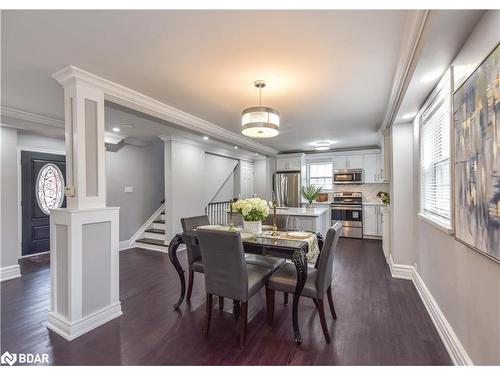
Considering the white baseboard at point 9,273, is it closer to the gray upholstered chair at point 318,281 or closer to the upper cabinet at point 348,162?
the gray upholstered chair at point 318,281

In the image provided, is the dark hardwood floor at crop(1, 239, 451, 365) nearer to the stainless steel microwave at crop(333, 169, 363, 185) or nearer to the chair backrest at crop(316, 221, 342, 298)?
the chair backrest at crop(316, 221, 342, 298)

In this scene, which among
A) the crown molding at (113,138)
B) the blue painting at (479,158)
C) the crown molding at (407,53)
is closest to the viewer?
the blue painting at (479,158)

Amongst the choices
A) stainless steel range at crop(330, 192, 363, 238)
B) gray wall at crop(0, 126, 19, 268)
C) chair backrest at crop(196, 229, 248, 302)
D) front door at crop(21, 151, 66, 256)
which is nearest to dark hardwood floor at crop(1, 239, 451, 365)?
chair backrest at crop(196, 229, 248, 302)

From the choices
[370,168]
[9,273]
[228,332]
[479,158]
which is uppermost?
[370,168]

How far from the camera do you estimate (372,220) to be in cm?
643

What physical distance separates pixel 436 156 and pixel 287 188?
16.1 ft

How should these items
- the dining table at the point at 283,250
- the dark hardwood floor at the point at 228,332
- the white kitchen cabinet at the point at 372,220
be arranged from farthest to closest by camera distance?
the white kitchen cabinet at the point at 372,220 < the dining table at the point at 283,250 < the dark hardwood floor at the point at 228,332

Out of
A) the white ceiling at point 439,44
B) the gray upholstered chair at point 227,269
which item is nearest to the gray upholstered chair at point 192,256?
the gray upholstered chair at point 227,269

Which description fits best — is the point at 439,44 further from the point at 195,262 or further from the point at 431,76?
the point at 195,262

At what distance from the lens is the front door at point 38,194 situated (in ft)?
15.4

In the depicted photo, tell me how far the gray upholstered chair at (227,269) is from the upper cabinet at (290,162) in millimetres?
5390

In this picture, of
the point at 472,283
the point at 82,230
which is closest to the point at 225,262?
the point at 82,230
